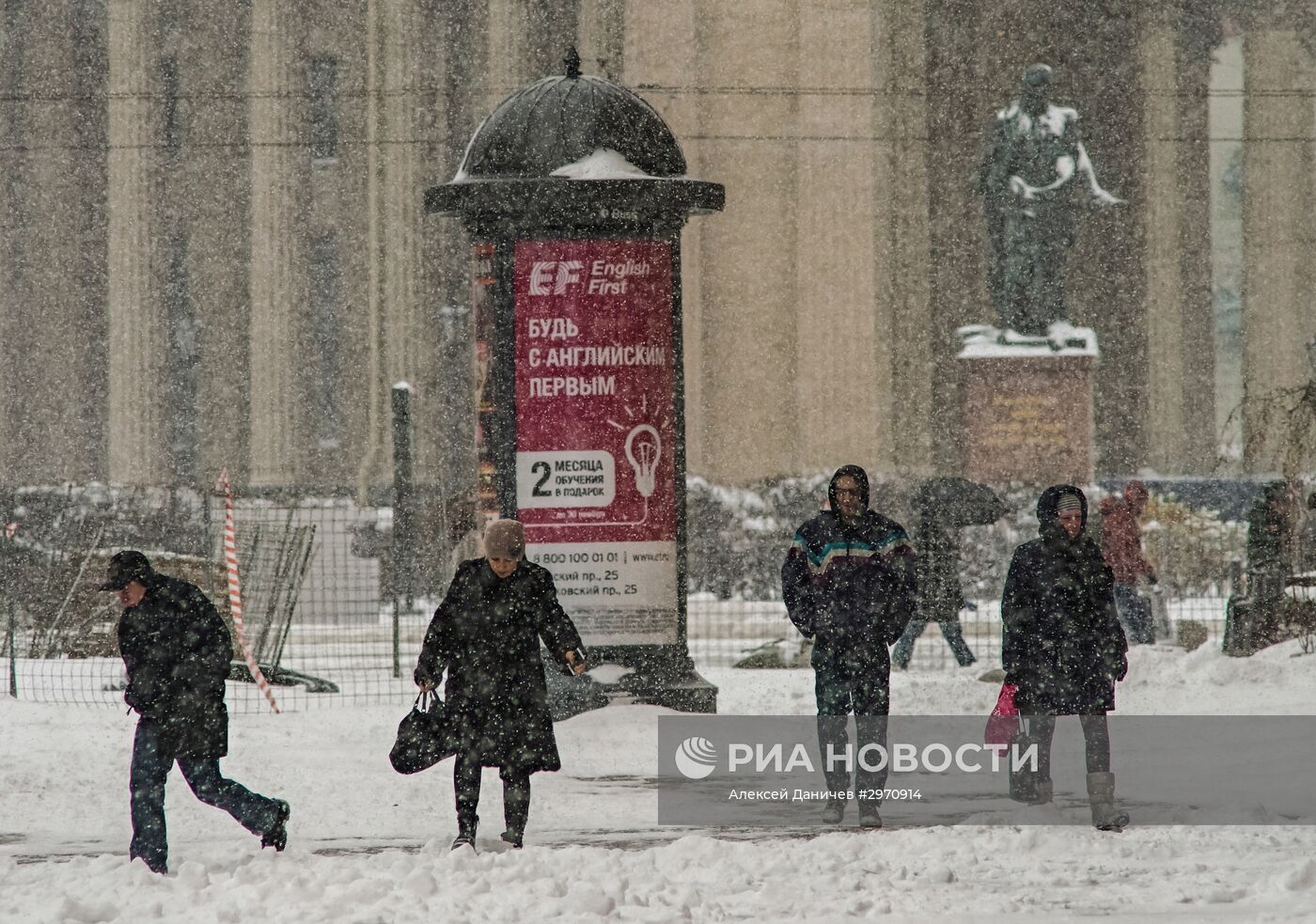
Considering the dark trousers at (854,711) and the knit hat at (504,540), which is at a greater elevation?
the knit hat at (504,540)

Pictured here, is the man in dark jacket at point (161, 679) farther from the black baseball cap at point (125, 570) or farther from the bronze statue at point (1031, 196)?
the bronze statue at point (1031, 196)

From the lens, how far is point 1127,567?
17.8 meters

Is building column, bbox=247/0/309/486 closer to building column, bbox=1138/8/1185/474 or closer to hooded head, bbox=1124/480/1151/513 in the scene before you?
building column, bbox=1138/8/1185/474

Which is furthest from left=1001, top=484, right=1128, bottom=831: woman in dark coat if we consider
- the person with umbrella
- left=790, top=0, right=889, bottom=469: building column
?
left=790, top=0, right=889, bottom=469: building column

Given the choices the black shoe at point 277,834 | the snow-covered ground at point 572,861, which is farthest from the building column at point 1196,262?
the black shoe at point 277,834

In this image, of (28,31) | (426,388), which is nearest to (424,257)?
(426,388)

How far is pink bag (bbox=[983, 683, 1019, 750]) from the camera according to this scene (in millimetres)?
10414

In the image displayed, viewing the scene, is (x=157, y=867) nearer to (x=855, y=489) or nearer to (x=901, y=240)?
(x=855, y=489)

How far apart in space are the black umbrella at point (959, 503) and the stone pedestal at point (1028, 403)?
16.0 ft

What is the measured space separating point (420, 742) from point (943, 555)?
9962 millimetres

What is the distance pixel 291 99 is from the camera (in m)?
37.5

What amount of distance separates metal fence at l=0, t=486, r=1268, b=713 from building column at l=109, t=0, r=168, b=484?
476 centimetres

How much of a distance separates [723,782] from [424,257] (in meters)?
→ 25.7

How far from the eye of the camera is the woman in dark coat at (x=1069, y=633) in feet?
31.2
